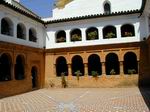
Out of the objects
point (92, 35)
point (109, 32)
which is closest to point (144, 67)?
point (109, 32)

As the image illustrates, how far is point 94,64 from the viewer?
74.9 feet

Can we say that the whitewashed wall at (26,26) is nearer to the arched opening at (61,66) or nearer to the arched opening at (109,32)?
the arched opening at (61,66)

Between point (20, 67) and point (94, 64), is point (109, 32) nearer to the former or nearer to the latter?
point (94, 64)

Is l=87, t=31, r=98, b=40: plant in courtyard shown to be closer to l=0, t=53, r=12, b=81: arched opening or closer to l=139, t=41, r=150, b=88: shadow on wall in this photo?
l=139, t=41, r=150, b=88: shadow on wall

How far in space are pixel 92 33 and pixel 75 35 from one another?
5.43ft

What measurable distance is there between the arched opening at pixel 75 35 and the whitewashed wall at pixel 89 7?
2.34 meters

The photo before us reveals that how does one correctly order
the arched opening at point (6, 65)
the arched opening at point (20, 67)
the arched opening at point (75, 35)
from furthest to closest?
the arched opening at point (75, 35) → the arched opening at point (20, 67) → the arched opening at point (6, 65)

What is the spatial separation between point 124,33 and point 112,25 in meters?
1.31

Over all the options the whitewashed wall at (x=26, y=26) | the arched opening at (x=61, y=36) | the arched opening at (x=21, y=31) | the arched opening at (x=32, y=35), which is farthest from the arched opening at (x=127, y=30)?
the arched opening at (x=21, y=31)

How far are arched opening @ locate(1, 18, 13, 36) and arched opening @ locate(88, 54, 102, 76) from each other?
26.2 ft

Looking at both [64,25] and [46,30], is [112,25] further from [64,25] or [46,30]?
[46,30]

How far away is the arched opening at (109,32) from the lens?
848 inches

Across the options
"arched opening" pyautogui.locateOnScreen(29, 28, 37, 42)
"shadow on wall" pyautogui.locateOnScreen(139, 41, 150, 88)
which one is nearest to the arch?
"arched opening" pyautogui.locateOnScreen(29, 28, 37, 42)

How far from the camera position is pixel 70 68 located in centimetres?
2247
